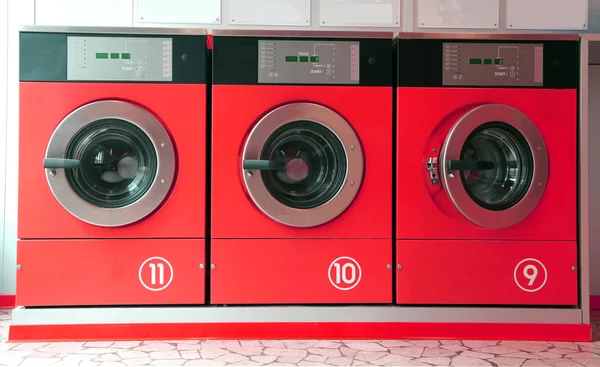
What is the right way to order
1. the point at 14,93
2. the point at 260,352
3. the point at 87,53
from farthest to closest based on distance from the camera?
the point at 14,93
the point at 87,53
the point at 260,352

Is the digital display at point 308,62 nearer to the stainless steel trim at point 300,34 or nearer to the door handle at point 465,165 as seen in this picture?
the stainless steel trim at point 300,34

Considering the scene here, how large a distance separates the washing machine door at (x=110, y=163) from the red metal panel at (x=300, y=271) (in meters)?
0.40

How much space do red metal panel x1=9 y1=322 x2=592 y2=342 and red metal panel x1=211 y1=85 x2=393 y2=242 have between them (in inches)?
16.1

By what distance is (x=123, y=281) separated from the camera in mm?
2191

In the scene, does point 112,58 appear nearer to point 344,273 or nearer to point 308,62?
point 308,62

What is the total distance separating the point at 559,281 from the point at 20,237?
2454 mm

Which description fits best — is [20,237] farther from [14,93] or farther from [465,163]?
[465,163]

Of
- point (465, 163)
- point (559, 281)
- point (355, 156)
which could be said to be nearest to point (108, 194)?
point (355, 156)

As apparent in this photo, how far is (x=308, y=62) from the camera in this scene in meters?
2.24

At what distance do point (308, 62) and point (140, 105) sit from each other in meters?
0.79

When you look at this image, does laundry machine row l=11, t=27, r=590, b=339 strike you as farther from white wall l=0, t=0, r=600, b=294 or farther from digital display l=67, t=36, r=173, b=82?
white wall l=0, t=0, r=600, b=294

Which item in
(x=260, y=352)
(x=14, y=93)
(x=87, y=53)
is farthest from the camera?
(x=14, y=93)

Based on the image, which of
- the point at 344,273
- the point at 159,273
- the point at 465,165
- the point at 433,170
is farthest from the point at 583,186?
the point at 159,273

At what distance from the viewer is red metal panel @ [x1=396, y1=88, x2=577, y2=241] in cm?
224
